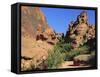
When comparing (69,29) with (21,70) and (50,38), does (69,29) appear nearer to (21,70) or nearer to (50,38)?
(50,38)

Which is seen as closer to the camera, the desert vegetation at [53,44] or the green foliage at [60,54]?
the desert vegetation at [53,44]

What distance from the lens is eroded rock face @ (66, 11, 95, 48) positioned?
9.36 feet

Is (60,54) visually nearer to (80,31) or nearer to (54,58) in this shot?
(54,58)

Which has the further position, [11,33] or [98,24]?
[98,24]

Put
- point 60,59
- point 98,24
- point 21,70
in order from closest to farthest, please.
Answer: point 21,70 → point 60,59 → point 98,24

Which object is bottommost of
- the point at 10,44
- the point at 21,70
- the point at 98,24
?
the point at 21,70

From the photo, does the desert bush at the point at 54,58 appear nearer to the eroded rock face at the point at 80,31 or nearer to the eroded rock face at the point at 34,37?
the eroded rock face at the point at 34,37

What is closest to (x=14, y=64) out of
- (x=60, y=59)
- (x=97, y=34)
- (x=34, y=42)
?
(x=34, y=42)

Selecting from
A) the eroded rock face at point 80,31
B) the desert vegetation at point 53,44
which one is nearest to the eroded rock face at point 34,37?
the desert vegetation at point 53,44

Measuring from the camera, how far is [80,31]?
9.48 ft

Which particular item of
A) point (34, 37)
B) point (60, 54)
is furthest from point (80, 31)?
point (34, 37)

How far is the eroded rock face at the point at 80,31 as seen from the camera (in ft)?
9.36

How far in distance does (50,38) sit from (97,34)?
1.73ft

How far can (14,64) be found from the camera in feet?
8.64
